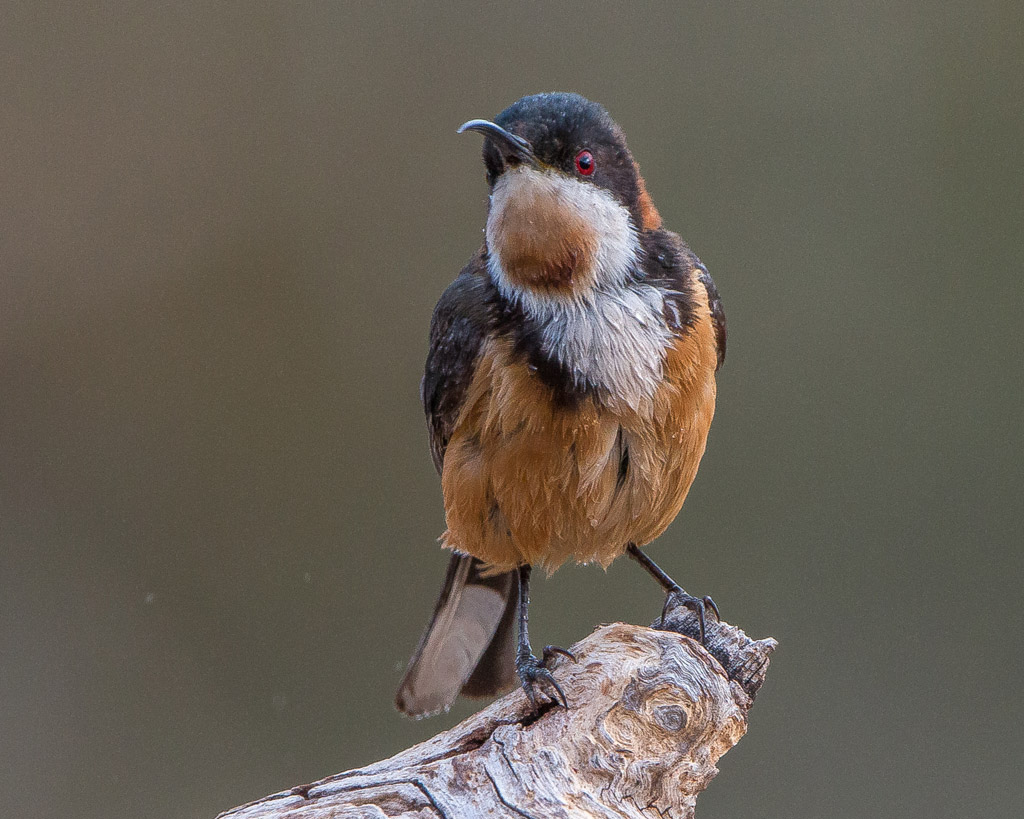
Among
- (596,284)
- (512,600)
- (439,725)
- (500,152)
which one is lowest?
(439,725)

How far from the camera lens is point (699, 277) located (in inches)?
138

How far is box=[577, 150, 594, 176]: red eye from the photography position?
10.3ft

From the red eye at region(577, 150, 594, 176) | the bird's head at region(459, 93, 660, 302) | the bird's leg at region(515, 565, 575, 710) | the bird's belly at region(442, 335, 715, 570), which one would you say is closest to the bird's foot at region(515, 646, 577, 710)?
the bird's leg at region(515, 565, 575, 710)

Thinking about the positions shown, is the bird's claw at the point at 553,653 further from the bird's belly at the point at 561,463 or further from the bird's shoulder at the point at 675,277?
the bird's shoulder at the point at 675,277

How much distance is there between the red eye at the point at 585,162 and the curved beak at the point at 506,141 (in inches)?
5.6

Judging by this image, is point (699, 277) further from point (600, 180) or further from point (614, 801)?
point (614, 801)

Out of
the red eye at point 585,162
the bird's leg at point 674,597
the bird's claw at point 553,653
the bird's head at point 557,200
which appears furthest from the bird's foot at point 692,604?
the red eye at point 585,162

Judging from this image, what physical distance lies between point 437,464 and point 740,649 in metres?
1.32

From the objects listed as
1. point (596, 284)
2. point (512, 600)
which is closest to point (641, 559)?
point (512, 600)

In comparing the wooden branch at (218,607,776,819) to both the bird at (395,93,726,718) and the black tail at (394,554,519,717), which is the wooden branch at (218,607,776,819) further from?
the black tail at (394,554,519,717)

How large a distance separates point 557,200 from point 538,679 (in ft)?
4.33

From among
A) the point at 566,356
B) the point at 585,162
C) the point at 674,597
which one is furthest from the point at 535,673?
the point at 585,162

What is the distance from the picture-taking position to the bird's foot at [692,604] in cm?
345

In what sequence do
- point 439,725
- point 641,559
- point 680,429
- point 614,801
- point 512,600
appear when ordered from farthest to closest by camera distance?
1. point 439,725
2. point 512,600
3. point 641,559
4. point 680,429
5. point 614,801
